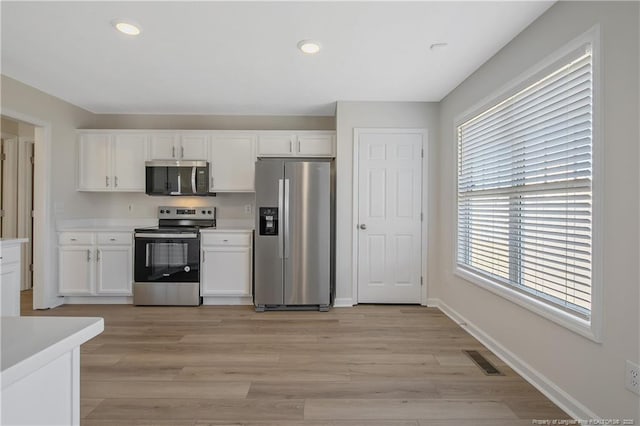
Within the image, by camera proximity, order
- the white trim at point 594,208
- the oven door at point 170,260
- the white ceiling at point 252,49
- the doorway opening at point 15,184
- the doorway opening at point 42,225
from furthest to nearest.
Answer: the doorway opening at point 15,184 < the oven door at point 170,260 < the doorway opening at point 42,225 < the white ceiling at point 252,49 < the white trim at point 594,208

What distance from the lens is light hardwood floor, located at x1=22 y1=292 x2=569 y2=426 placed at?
74.2 inches

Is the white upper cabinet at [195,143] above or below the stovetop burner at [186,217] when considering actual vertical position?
above

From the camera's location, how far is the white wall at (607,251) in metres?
1.52

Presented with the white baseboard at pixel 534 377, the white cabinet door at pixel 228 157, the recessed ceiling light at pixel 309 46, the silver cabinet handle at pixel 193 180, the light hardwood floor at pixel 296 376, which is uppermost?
the recessed ceiling light at pixel 309 46

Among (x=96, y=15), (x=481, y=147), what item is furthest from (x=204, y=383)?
(x=481, y=147)

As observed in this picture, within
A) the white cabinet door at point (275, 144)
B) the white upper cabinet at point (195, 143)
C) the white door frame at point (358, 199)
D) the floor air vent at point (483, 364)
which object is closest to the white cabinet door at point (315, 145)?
the white cabinet door at point (275, 144)

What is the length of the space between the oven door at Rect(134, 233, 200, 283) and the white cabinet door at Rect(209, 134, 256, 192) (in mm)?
740

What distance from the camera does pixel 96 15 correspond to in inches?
86.5

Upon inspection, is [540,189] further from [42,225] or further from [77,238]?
[42,225]

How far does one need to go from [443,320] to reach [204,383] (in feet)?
7.83

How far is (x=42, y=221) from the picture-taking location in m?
3.74

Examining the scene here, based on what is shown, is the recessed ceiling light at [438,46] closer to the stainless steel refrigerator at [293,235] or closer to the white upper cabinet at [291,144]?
the stainless steel refrigerator at [293,235]

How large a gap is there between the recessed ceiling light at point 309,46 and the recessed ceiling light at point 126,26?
1.13 m

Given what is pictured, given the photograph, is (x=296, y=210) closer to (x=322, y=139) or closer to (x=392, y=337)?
(x=322, y=139)
